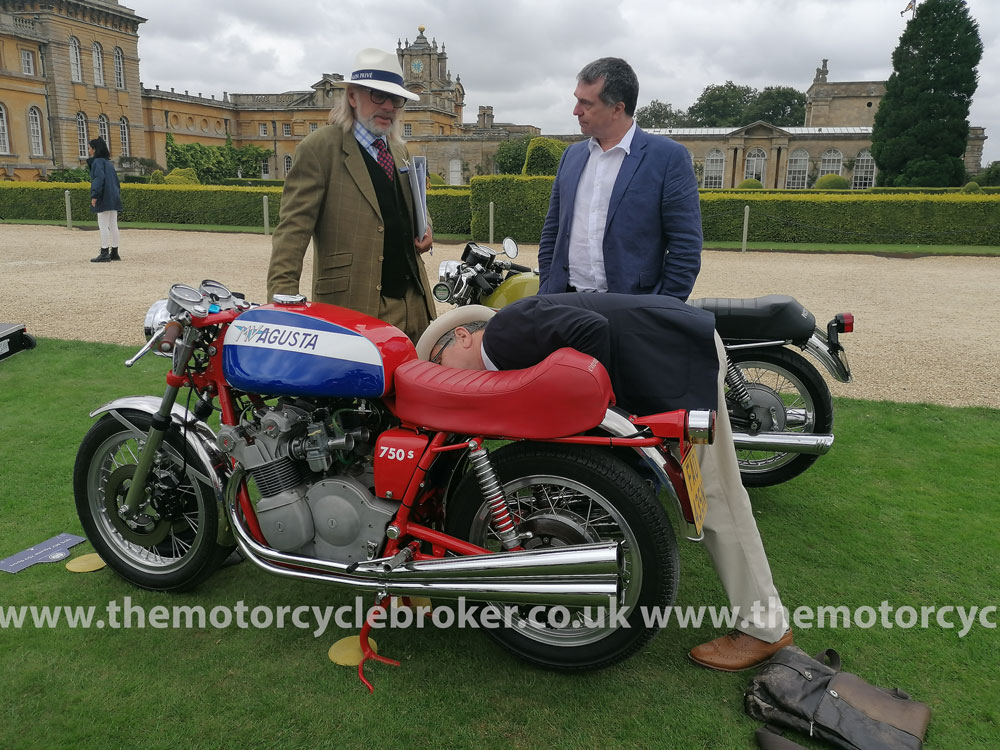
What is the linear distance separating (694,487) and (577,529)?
0.41 m

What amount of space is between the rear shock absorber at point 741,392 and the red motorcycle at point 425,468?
1460mm

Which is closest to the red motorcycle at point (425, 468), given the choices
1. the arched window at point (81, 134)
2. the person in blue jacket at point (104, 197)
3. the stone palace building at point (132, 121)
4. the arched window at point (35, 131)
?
the person in blue jacket at point (104, 197)

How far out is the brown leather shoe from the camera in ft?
8.75

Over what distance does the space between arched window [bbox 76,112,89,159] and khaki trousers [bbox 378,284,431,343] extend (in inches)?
2597

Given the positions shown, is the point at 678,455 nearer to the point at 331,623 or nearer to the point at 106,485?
the point at 331,623

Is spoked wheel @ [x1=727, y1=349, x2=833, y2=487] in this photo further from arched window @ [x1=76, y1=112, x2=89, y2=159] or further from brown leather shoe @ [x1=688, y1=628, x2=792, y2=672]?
arched window @ [x1=76, y1=112, x2=89, y2=159]

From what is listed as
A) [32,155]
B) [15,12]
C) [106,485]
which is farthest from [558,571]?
[15,12]

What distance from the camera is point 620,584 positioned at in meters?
2.51

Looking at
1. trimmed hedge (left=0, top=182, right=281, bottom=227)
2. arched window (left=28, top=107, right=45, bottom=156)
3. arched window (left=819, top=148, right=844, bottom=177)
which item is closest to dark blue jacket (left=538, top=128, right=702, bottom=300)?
trimmed hedge (left=0, top=182, right=281, bottom=227)

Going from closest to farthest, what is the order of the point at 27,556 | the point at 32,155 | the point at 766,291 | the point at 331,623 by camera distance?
1. the point at 331,623
2. the point at 27,556
3. the point at 766,291
4. the point at 32,155

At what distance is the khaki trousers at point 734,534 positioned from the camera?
2.72m

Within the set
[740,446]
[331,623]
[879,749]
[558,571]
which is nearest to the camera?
[879,749]

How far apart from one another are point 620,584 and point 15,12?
7396cm

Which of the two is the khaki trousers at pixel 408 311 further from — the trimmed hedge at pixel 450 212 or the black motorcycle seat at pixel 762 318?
the trimmed hedge at pixel 450 212
